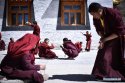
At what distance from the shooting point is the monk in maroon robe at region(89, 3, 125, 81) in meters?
6.85

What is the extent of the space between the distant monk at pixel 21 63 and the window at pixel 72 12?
14.1 meters

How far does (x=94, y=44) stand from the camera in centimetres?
1994

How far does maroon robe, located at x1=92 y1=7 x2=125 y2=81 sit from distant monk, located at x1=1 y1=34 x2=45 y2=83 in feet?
3.76

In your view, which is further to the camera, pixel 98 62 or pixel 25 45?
pixel 98 62

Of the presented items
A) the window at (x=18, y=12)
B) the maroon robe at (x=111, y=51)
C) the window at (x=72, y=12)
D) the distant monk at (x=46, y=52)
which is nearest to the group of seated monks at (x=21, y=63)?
the maroon robe at (x=111, y=51)

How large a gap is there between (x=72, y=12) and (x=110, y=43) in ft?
44.6

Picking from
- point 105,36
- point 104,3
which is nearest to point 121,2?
point 104,3

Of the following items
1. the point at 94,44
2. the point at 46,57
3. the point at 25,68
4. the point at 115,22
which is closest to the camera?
the point at 25,68

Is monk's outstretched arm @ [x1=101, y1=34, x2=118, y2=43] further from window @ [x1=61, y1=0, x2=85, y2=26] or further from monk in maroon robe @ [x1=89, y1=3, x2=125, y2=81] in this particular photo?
window @ [x1=61, y1=0, x2=85, y2=26]

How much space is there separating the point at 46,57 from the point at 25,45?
7.18m

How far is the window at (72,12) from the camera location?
20422mm

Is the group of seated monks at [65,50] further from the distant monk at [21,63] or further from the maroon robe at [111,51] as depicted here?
the distant monk at [21,63]

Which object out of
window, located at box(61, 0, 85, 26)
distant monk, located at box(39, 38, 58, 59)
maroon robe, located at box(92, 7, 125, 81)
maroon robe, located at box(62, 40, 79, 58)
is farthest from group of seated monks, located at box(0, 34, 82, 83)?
window, located at box(61, 0, 85, 26)

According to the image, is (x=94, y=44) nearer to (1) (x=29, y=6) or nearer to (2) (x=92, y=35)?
(2) (x=92, y=35)
